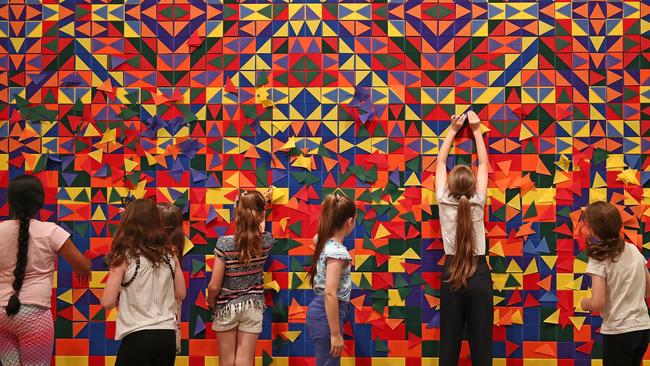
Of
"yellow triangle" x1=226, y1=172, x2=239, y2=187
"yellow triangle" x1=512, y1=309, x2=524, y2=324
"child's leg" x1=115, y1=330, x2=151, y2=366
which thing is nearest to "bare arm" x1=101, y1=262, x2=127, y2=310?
"child's leg" x1=115, y1=330, x2=151, y2=366

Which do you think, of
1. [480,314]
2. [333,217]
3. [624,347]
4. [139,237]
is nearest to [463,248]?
[480,314]

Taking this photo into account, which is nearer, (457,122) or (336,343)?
(336,343)

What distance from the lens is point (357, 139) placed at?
159 inches

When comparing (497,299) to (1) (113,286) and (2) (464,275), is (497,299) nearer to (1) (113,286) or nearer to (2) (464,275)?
(2) (464,275)

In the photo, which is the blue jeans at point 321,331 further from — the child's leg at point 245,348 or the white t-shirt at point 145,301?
the white t-shirt at point 145,301

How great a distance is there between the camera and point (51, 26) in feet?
13.5

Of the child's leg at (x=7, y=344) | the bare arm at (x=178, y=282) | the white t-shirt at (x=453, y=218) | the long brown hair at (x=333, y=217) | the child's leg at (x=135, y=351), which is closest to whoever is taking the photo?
the child's leg at (x=135, y=351)

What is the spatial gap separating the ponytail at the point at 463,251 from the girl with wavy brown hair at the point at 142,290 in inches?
58.8

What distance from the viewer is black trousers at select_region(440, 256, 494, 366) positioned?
368 cm

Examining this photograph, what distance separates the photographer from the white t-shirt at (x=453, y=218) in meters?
3.78

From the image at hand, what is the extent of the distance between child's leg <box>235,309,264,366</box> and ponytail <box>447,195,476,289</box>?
1048 mm

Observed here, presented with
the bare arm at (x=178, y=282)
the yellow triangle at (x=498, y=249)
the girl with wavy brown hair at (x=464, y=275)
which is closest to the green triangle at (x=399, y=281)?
the girl with wavy brown hair at (x=464, y=275)

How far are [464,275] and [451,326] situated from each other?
0.95ft

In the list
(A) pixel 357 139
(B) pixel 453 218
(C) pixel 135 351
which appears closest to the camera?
(C) pixel 135 351
